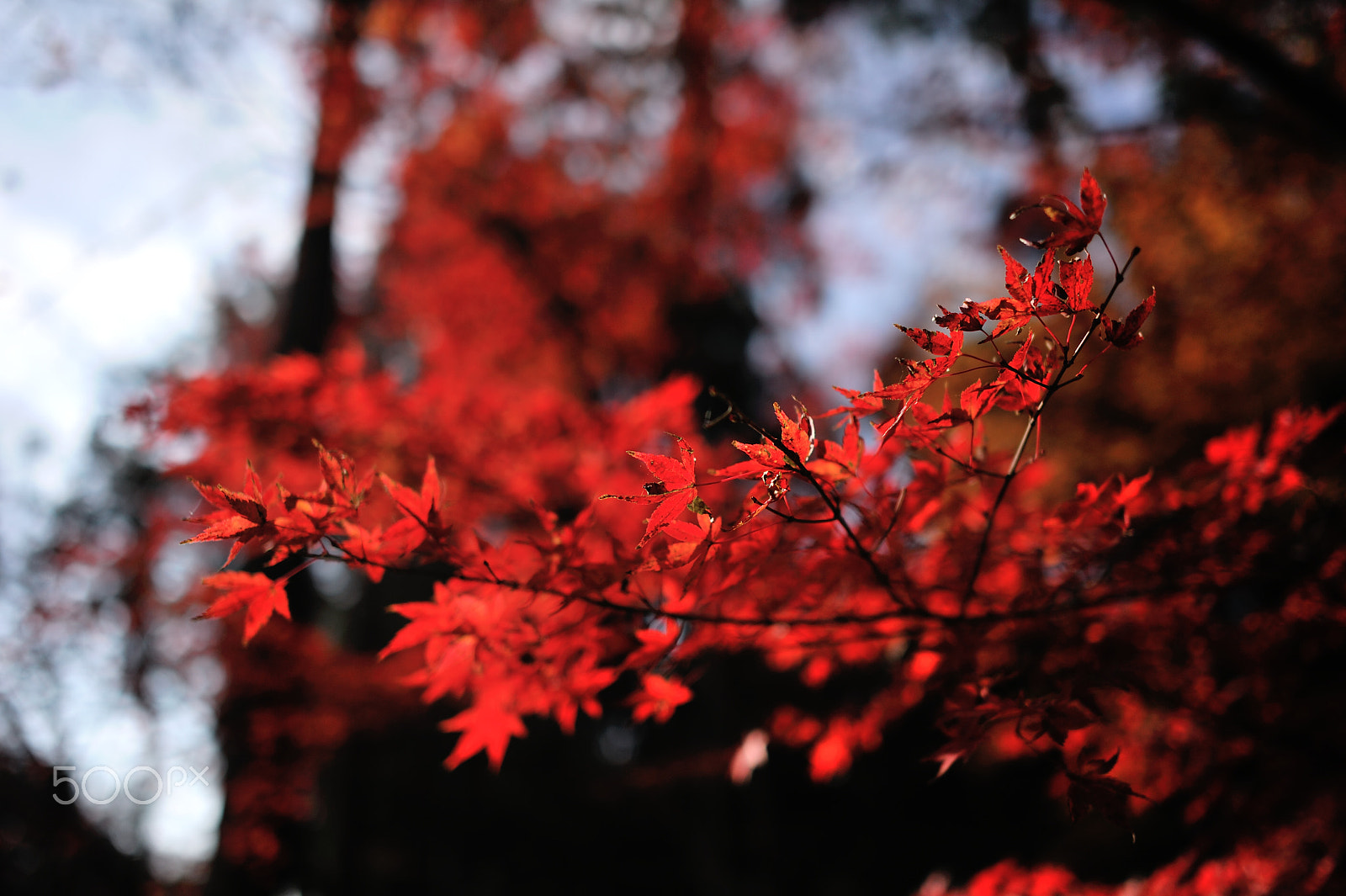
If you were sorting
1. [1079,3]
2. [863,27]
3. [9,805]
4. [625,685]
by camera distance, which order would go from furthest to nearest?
[625,685] → [863,27] → [1079,3] → [9,805]

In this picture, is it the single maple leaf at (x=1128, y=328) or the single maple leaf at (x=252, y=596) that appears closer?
the single maple leaf at (x=1128, y=328)

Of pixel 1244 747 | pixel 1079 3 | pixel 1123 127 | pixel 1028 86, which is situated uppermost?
pixel 1028 86

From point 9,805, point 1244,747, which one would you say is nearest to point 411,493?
point 1244,747

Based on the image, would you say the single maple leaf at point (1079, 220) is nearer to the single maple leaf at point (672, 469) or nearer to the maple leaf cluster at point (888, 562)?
the maple leaf cluster at point (888, 562)

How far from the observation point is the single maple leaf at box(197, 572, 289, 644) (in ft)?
4.05

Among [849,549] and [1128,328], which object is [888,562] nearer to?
[849,549]

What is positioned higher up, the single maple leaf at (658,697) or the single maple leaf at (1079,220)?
the single maple leaf at (1079,220)

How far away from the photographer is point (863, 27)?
5.87 meters

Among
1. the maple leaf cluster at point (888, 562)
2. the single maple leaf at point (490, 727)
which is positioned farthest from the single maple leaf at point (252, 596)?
the single maple leaf at point (490, 727)

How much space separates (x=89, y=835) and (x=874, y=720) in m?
6.34

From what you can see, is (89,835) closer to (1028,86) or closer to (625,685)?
(625,685)

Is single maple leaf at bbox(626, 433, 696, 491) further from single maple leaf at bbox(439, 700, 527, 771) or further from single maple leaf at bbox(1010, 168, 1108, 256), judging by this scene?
single maple leaf at bbox(439, 700, 527, 771)

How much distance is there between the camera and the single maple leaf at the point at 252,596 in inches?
48.6

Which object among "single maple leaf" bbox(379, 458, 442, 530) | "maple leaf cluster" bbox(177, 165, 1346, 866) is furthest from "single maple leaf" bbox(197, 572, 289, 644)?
"single maple leaf" bbox(379, 458, 442, 530)
